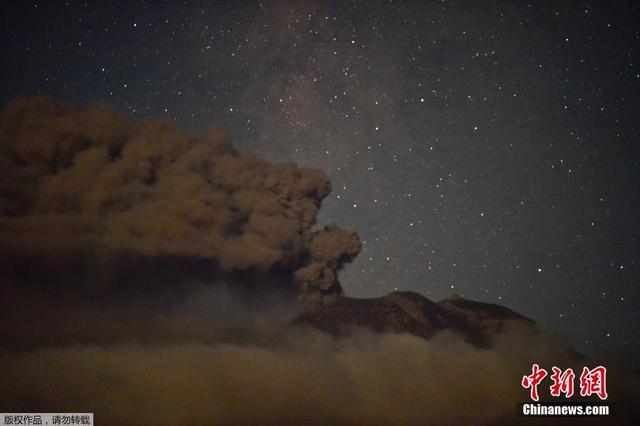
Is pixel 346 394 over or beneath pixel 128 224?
beneath

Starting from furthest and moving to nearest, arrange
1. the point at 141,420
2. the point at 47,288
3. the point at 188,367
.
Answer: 1. the point at 47,288
2. the point at 188,367
3. the point at 141,420

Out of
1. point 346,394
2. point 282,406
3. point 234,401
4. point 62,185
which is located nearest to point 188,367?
point 234,401

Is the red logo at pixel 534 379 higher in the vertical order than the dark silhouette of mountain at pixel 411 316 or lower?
lower

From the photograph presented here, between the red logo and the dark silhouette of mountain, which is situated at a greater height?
the dark silhouette of mountain

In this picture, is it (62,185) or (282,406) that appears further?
(62,185)

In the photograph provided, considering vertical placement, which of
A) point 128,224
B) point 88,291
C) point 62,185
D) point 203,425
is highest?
point 62,185

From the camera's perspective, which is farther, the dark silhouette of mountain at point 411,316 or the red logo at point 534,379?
the dark silhouette of mountain at point 411,316

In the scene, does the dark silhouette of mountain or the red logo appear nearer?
the red logo

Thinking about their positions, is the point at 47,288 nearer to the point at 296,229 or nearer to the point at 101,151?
the point at 101,151

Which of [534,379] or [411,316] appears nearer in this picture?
[534,379]

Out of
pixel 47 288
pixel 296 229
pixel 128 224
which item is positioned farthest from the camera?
pixel 296 229

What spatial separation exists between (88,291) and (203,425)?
8.07 meters

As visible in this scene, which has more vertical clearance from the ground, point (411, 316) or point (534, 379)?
point (411, 316)

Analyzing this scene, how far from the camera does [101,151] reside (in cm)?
2108
